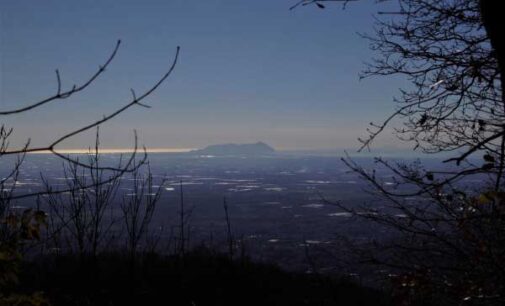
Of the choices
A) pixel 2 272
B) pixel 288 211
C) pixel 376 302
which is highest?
pixel 2 272

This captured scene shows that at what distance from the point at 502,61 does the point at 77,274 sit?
9092 mm

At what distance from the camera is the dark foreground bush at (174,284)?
8.23m

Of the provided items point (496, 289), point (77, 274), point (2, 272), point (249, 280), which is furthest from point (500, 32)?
point (77, 274)

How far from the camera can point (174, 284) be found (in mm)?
9109

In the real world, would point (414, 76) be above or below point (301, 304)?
above

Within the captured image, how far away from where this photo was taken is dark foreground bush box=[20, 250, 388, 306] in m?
8.23

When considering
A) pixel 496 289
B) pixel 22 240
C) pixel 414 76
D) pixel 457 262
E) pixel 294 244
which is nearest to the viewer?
pixel 22 240

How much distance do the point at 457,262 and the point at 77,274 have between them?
736 cm

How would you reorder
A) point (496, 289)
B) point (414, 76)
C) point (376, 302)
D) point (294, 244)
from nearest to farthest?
point (496, 289)
point (414, 76)
point (376, 302)
point (294, 244)

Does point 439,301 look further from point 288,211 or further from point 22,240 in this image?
point 288,211

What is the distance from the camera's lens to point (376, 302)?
1071cm

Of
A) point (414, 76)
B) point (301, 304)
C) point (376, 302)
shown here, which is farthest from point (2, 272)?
point (376, 302)

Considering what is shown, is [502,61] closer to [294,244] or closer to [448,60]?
[448,60]

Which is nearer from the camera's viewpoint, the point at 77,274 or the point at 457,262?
the point at 457,262
